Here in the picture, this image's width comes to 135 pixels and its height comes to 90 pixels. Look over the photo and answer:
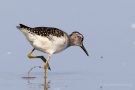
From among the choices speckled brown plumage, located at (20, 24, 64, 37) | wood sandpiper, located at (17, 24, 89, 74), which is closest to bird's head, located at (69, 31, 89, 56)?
wood sandpiper, located at (17, 24, 89, 74)

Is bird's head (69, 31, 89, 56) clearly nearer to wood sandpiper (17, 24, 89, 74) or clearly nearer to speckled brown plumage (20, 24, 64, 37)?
wood sandpiper (17, 24, 89, 74)

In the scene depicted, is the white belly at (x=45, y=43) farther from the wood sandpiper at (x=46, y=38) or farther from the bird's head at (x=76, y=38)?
the bird's head at (x=76, y=38)

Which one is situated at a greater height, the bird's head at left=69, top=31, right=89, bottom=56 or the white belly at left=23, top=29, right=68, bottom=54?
the bird's head at left=69, top=31, right=89, bottom=56

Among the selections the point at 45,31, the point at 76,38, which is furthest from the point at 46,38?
the point at 76,38

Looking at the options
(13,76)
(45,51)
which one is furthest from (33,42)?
(13,76)

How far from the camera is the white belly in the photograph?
55.4m

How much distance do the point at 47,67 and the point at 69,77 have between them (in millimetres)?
2397

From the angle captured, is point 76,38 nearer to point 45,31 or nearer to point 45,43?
point 45,31

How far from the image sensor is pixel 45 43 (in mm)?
55500

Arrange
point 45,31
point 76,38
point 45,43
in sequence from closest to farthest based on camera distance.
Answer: point 45,43 < point 45,31 < point 76,38

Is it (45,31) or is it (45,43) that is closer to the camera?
(45,43)

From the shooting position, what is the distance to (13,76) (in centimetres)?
5934

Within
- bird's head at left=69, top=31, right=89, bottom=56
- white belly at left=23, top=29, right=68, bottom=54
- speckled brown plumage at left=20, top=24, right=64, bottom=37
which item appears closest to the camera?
white belly at left=23, top=29, right=68, bottom=54

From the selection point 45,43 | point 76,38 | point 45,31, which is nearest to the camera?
point 45,43
